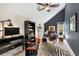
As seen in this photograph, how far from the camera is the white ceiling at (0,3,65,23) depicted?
106 inches

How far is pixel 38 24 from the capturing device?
106 inches

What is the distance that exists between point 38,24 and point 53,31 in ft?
1.06

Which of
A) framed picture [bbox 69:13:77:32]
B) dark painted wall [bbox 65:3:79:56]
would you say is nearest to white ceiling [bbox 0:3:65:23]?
dark painted wall [bbox 65:3:79:56]

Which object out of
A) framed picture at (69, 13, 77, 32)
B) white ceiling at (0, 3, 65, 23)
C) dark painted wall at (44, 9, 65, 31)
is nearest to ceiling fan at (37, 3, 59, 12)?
white ceiling at (0, 3, 65, 23)

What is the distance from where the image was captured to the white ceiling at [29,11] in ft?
8.80

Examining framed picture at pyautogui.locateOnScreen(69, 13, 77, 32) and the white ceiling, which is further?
the white ceiling

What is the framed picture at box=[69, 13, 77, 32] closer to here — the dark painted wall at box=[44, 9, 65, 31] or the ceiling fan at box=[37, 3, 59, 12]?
the dark painted wall at box=[44, 9, 65, 31]

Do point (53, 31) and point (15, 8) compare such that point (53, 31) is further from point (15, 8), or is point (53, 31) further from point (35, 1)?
point (15, 8)

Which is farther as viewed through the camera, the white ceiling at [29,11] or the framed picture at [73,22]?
the white ceiling at [29,11]

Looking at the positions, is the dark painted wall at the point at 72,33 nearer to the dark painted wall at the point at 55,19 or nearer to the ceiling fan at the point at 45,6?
the dark painted wall at the point at 55,19

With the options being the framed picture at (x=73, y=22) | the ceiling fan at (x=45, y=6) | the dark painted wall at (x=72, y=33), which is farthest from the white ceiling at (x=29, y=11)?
the framed picture at (x=73, y=22)

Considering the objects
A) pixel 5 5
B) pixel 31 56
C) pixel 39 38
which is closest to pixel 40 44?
pixel 39 38

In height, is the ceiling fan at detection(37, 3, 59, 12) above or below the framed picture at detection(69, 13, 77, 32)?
above

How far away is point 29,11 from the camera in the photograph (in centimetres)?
271
